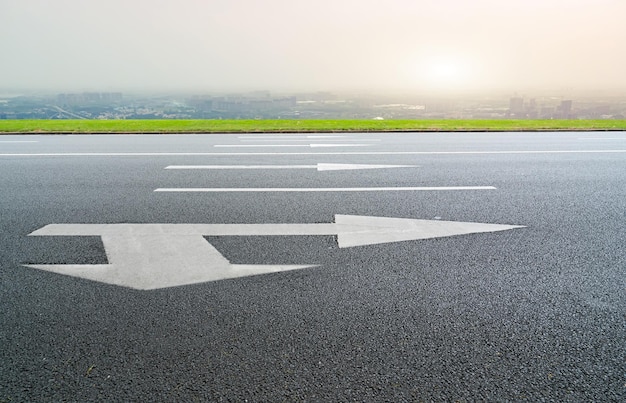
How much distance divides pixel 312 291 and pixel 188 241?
178cm

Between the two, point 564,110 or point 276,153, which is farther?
point 564,110

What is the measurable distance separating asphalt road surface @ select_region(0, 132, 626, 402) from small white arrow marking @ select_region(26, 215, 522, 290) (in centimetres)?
3

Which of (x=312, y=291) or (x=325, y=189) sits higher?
(x=325, y=189)


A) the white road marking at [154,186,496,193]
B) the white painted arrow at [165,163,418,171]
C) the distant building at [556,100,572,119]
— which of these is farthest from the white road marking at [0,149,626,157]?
the distant building at [556,100,572,119]

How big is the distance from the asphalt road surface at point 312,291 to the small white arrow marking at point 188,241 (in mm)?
27

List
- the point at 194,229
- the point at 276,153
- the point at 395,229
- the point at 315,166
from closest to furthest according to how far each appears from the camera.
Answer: the point at 395,229, the point at 194,229, the point at 315,166, the point at 276,153

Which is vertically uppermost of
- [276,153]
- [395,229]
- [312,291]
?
[276,153]

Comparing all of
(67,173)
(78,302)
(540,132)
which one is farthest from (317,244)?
(540,132)

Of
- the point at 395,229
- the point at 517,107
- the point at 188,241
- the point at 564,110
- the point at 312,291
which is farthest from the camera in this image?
the point at 517,107

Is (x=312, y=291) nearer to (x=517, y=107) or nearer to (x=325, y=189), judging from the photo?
(x=325, y=189)

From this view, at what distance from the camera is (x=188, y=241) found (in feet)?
14.9

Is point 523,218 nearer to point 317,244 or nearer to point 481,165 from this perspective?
point 317,244

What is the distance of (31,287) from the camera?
3.47m

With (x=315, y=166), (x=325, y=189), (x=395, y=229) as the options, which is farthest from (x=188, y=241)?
(x=315, y=166)
